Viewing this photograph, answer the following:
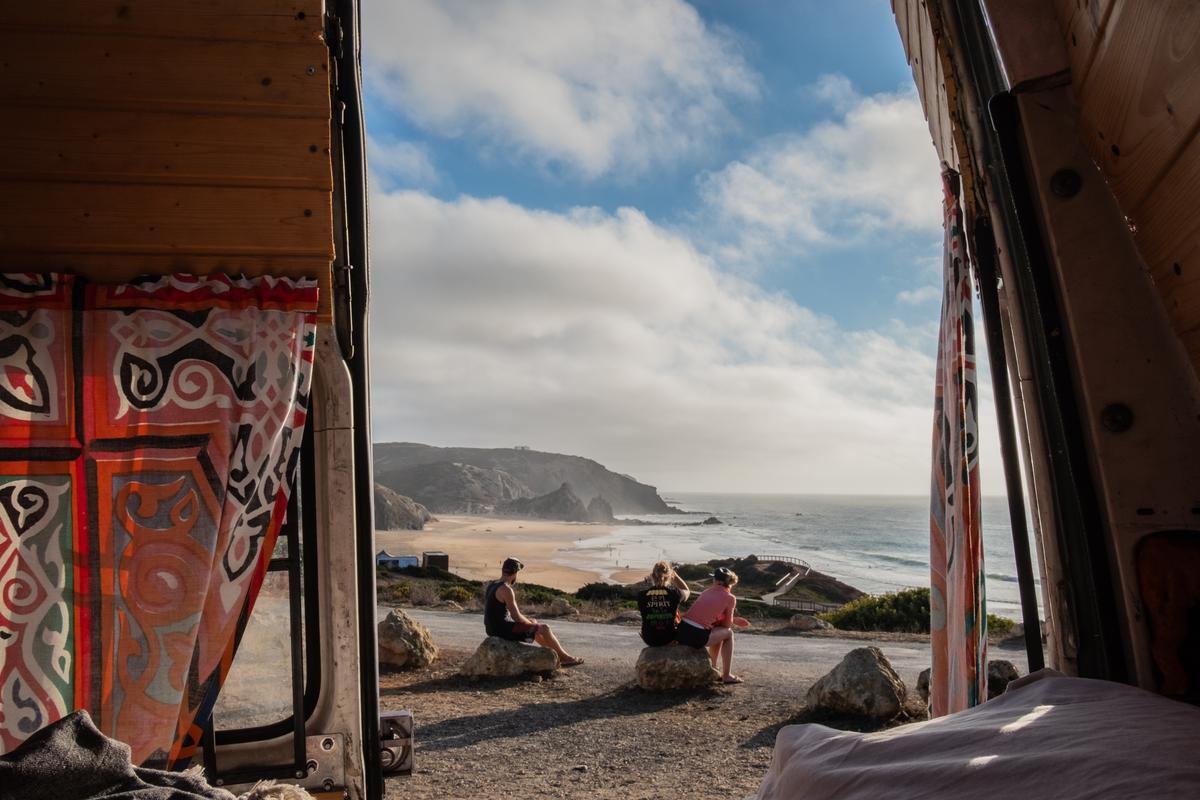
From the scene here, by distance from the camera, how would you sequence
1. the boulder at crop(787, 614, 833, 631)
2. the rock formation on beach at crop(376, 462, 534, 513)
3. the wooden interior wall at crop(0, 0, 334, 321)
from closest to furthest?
1. the wooden interior wall at crop(0, 0, 334, 321)
2. the boulder at crop(787, 614, 833, 631)
3. the rock formation on beach at crop(376, 462, 534, 513)

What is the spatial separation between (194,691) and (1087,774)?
2250 millimetres

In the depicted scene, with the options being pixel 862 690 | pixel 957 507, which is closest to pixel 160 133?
pixel 957 507

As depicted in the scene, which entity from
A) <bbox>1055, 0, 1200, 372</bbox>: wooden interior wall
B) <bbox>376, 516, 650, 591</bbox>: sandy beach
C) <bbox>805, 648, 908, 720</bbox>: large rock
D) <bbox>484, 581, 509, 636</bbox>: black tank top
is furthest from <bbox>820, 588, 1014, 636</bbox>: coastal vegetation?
<bbox>376, 516, 650, 591</bbox>: sandy beach

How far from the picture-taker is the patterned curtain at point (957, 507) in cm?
284

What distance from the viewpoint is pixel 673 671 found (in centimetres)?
831

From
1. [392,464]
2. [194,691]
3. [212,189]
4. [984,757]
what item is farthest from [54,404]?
[392,464]

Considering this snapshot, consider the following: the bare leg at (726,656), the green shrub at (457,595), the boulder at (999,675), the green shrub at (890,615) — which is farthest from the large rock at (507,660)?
the green shrub at (890,615)

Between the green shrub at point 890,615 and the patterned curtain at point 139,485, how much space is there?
14471 mm

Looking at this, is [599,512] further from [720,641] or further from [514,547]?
[720,641]

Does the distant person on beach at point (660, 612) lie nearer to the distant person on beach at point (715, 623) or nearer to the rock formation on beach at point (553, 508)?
the distant person on beach at point (715, 623)

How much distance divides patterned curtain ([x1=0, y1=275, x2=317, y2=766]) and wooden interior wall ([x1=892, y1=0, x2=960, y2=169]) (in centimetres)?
200

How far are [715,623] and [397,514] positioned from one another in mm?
62340

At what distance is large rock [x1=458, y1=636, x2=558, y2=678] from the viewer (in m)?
8.87

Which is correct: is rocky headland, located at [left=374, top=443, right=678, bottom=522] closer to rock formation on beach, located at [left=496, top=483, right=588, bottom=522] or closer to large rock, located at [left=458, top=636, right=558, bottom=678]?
rock formation on beach, located at [left=496, top=483, right=588, bottom=522]
